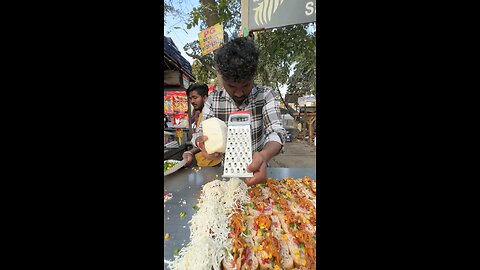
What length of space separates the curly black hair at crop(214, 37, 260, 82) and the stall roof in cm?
14

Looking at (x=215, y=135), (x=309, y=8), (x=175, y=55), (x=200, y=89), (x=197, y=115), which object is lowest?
(x=215, y=135)

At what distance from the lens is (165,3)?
944mm

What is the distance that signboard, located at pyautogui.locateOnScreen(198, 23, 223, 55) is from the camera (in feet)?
3.52

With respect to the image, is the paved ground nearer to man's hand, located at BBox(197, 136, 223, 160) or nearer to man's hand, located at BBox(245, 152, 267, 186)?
man's hand, located at BBox(245, 152, 267, 186)

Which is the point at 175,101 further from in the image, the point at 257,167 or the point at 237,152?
the point at 257,167

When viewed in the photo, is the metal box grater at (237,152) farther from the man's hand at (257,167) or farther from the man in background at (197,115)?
the man in background at (197,115)

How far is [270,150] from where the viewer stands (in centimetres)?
117

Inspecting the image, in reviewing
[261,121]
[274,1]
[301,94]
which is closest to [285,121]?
[261,121]

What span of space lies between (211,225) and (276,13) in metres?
0.97

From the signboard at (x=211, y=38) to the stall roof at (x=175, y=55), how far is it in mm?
100

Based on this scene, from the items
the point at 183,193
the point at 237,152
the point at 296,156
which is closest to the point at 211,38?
the point at 237,152

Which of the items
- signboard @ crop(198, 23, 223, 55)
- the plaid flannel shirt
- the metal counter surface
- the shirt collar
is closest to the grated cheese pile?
the metal counter surface

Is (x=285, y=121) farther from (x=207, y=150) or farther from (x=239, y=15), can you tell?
(x=239, y=15)
